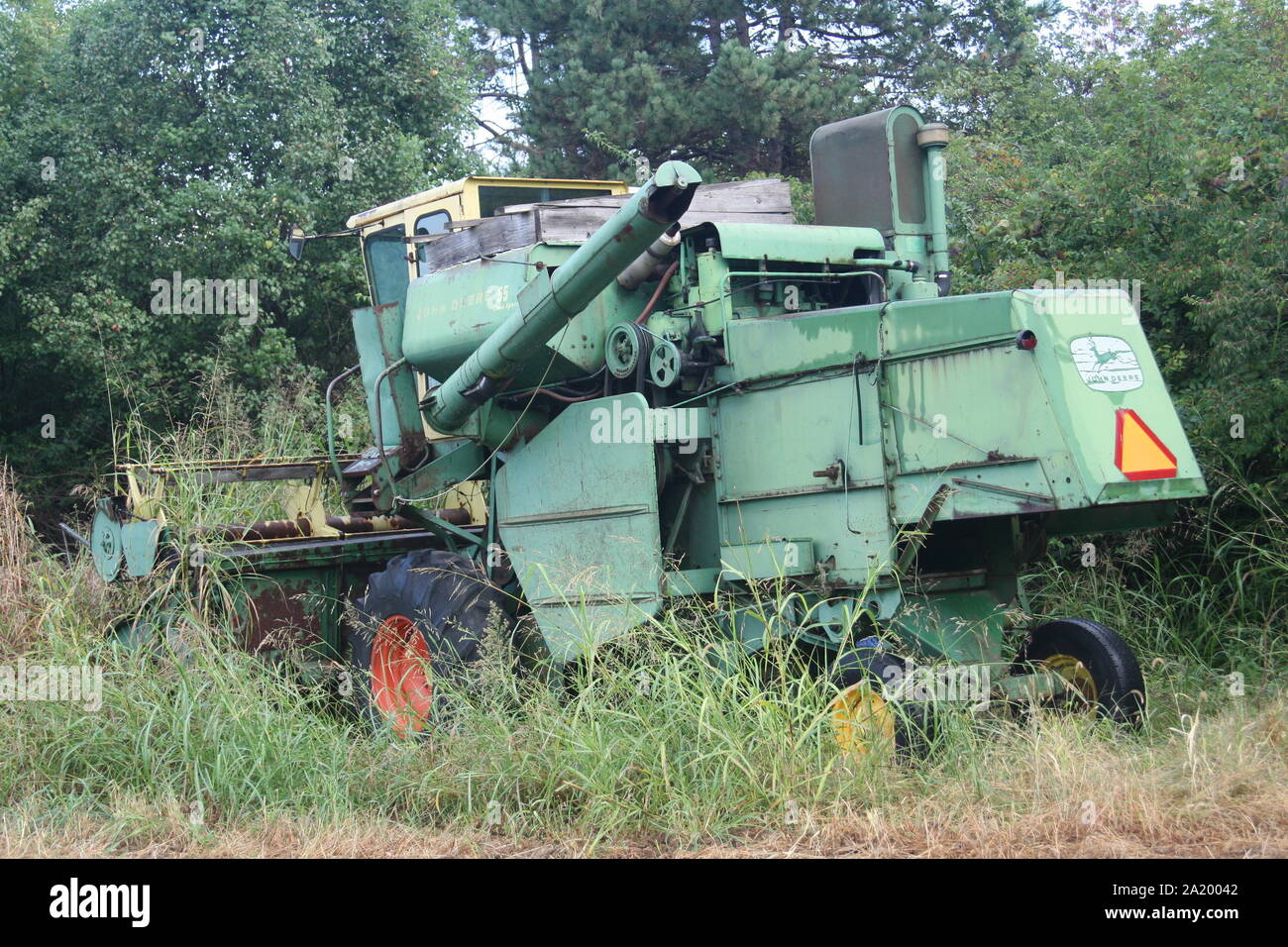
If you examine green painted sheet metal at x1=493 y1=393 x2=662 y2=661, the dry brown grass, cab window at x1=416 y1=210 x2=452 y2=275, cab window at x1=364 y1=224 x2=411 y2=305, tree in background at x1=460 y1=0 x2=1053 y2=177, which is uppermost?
tree in background at x1=460 y1=0 x2=1053 y2=177

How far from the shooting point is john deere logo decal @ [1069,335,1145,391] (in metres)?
5.28

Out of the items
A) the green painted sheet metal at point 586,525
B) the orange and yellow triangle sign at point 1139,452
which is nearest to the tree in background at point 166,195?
the green painted sheet metal at point 586,525

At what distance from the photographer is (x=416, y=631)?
7.19 metres

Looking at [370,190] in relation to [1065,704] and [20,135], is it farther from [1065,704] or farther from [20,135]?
[1065,704]

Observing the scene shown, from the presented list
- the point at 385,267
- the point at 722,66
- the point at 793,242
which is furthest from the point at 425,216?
the point at 722,66

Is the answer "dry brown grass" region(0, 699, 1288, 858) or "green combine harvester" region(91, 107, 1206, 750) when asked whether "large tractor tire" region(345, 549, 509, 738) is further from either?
"dry brown grass" region(0, 699, 1288, 858)

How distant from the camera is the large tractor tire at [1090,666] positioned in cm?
591

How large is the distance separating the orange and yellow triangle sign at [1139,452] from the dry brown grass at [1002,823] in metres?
1.01

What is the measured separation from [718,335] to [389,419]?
8.61 feet

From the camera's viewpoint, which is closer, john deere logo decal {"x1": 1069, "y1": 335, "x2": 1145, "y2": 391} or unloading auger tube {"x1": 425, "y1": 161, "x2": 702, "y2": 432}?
john deere logo decal {"x1": 1069, "y1": 335, "x2": 1145, "y2": 391}

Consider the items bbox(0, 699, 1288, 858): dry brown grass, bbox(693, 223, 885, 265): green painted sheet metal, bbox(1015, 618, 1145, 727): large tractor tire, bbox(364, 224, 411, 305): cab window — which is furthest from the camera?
bbox(364, 224, 411, 305): cab window

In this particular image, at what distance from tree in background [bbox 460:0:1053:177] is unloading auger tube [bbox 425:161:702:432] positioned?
14325mm

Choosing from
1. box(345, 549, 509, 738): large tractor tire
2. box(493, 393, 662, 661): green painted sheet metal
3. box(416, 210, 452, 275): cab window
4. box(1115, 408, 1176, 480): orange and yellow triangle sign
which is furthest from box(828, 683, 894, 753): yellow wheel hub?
box(416, 210, 452, 275): cab window
